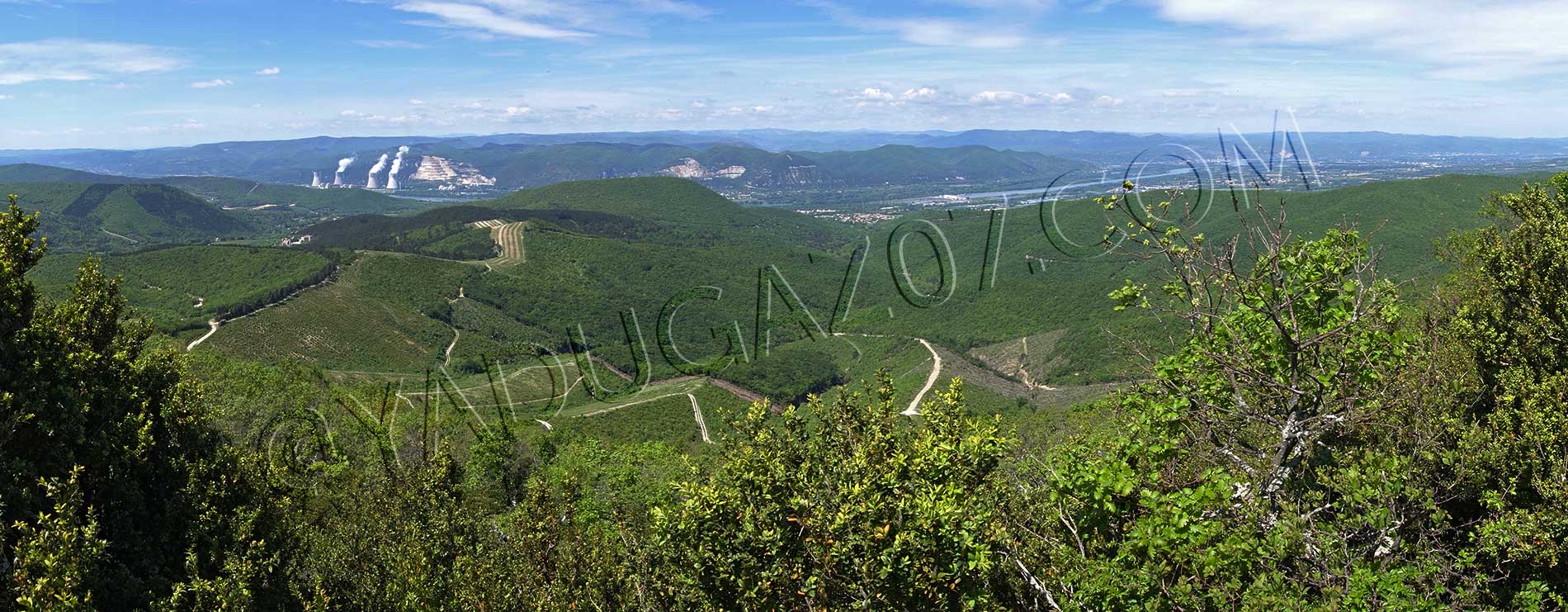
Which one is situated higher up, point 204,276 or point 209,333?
point 204,276

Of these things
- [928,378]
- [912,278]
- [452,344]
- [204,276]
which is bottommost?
[928,378]

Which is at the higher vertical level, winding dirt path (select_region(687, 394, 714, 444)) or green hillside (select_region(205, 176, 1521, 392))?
green hillside (select_region(205, 176, 1521, 392))

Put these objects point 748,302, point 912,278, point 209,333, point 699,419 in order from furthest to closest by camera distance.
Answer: point 748,302, point 912,278, point 209,333, point 699,419

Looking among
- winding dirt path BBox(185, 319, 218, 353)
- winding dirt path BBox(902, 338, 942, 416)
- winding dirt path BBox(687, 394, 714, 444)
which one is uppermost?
winding dirt path BBox(185, 319, 218, 353)

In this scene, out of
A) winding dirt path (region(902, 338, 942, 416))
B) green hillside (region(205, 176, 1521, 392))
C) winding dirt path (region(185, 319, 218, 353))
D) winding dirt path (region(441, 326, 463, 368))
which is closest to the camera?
winding dirt path (region(902, 338, 942, 416))

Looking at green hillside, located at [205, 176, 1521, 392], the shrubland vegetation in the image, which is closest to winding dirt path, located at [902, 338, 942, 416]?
green hillside, located at [205, 176, 1521, 392]

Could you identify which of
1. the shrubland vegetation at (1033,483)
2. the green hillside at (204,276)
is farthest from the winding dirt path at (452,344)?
the shrubland vegetation at (1033,483)

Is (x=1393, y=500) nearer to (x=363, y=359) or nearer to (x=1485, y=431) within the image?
(x=1485, y=431)

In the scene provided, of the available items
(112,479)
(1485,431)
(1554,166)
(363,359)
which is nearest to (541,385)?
(363,359)

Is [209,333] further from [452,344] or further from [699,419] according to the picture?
[699,419]

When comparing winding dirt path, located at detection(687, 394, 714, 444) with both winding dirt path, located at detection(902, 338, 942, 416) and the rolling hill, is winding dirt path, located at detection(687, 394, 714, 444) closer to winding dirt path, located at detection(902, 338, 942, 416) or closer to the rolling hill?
the rolling hill

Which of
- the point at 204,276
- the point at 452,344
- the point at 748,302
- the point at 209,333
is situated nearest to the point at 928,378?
the point at 452,344
